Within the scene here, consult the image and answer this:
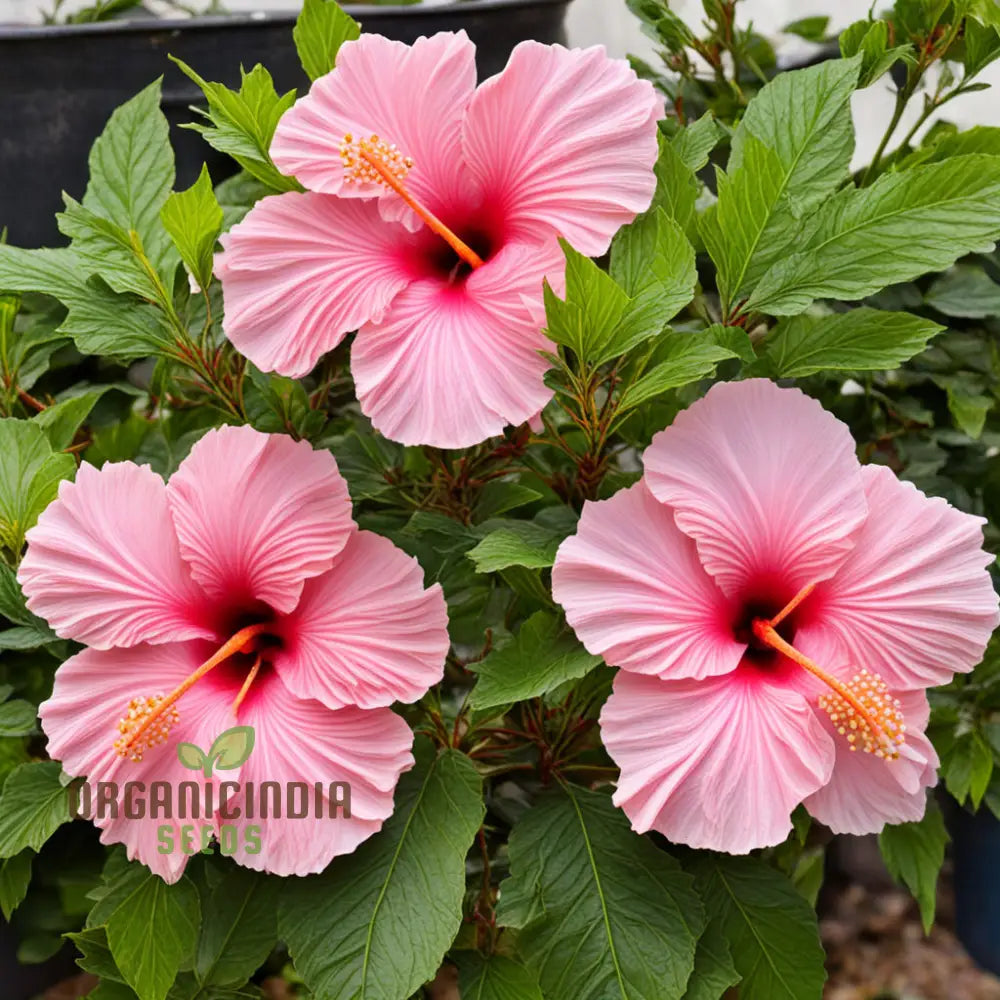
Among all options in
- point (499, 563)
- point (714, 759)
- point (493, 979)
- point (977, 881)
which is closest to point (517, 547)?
point (499, 563)

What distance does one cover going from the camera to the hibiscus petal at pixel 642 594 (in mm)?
488

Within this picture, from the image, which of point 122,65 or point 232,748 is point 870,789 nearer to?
point 232,748

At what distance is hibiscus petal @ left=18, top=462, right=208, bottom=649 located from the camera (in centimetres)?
53

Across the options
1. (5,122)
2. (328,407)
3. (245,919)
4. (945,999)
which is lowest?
(945,999)

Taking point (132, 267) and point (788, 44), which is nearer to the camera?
point (132, 267)

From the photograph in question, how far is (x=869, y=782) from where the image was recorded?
0.51m

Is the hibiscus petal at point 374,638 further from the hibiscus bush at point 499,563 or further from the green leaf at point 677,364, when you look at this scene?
the green leaf at point 677,364

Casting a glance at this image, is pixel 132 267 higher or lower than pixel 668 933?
higher

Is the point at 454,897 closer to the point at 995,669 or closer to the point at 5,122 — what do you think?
the point at 995,669

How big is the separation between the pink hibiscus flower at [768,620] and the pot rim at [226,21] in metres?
0.40

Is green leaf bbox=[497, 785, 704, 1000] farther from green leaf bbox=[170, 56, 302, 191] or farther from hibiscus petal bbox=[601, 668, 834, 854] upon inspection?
green leaf bbox=[170, 56, 302, 191]

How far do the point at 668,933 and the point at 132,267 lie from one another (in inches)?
17.0

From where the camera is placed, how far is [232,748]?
511 millimetres

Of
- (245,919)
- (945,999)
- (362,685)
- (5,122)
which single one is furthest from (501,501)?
(945,999)
